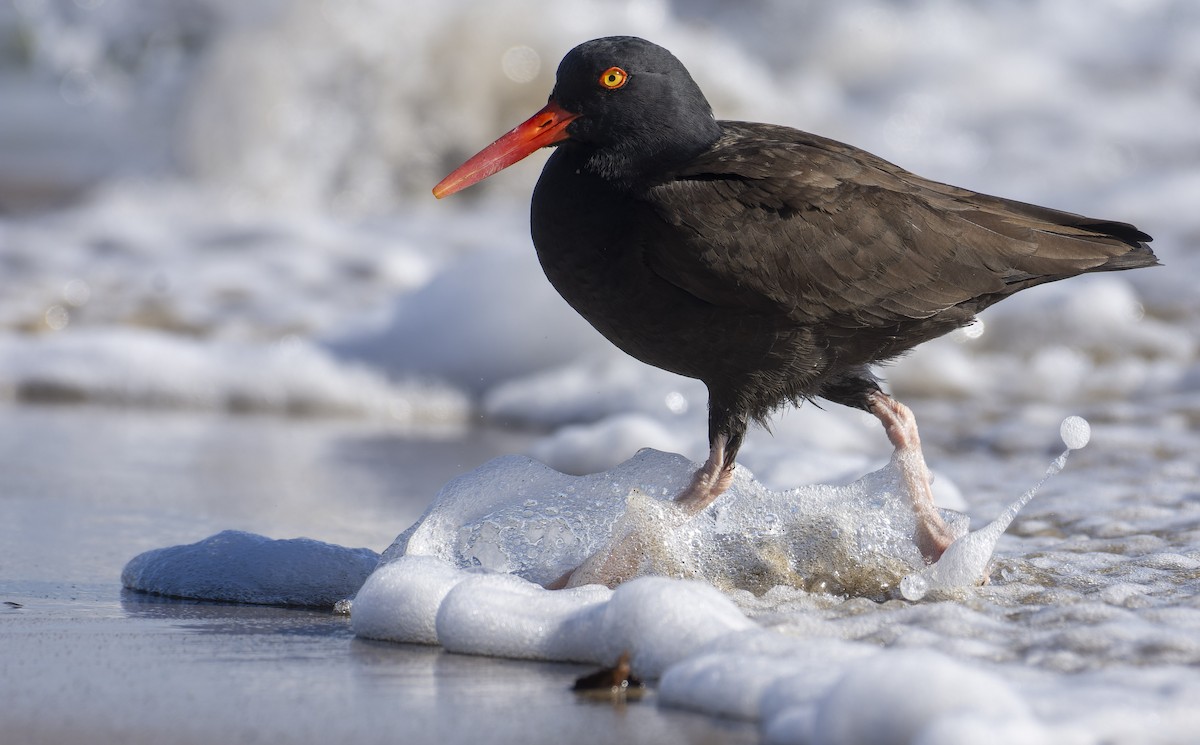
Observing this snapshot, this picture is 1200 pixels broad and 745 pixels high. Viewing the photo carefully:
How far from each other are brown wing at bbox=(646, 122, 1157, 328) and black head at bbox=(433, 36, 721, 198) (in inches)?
4.8

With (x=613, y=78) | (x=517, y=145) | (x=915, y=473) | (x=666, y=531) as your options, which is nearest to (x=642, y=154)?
(x=613, y=78)

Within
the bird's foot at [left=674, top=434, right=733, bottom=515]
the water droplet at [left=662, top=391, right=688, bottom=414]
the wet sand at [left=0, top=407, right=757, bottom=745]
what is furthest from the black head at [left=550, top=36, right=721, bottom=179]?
the water droplet at [left=662, top=391, right=688, bottom=414]

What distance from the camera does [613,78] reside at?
12.4 feet

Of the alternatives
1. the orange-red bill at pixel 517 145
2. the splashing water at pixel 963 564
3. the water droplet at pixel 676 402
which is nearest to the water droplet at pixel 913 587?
the splashing water at pixel 963 564

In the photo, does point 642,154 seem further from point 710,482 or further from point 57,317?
point 57,317

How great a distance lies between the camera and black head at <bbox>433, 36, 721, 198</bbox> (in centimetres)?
373

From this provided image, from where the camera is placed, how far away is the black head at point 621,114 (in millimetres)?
3730

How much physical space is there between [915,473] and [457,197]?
27.4ft

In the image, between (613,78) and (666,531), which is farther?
(613,78)

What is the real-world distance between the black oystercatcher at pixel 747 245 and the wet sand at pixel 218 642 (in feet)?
3.47

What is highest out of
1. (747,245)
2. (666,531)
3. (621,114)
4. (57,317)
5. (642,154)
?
(57,317)

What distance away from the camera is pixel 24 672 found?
263 cm

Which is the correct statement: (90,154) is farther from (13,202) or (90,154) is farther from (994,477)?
(994,477)

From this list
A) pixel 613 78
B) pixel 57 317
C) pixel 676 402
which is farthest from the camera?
pixel 57 317
